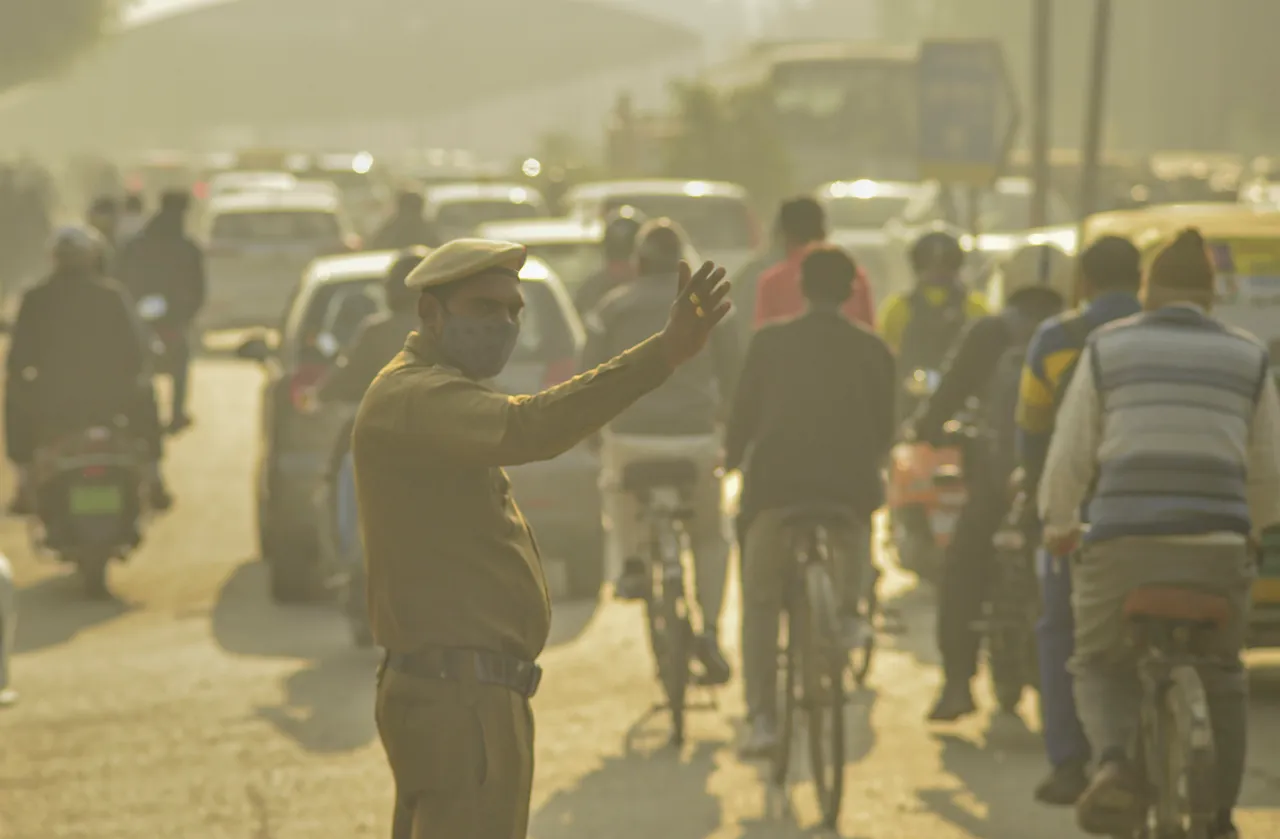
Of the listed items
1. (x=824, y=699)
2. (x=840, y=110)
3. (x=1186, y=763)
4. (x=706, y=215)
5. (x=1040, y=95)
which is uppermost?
(x=1040, y=95)

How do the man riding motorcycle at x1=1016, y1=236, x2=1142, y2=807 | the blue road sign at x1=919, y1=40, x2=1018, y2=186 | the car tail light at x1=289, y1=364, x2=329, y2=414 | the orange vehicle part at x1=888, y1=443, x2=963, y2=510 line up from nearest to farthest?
the man riding motorcycle at x1=1016, y1=236, x2=1142, y2=807 < the orange vehicle part at x1=888, y1=443, x2=963, y2=510 < the car tail light at x1=289, y1=364, x2=329, y2=414 < the blue road sign at x1=919, y1=40, x2=1018, y2=186

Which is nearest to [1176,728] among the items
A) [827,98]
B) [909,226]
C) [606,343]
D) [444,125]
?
[606,343]

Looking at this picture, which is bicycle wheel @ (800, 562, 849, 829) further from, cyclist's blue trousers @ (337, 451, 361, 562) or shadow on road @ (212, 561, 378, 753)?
cyclist's blue trousers @ (337, 451, 361, 562)

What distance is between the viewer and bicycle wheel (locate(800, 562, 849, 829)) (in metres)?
8.50

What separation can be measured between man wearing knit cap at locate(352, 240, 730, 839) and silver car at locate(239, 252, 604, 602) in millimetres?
7273

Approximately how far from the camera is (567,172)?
4897cm

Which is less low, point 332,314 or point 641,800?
point 332,314

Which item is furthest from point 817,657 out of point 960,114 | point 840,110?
point 840,110

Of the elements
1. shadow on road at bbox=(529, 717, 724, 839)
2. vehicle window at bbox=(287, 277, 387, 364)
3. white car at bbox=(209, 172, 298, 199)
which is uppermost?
vehicle window at bbox=(287, 277, 387, 364)

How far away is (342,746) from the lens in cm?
1004

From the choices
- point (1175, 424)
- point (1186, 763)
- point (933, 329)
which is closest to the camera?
point (1186, 763)

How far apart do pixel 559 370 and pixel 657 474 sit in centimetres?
292

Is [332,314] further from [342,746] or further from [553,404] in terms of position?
[553,404]

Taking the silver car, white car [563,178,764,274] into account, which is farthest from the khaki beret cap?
white car [563,178,764,274]
